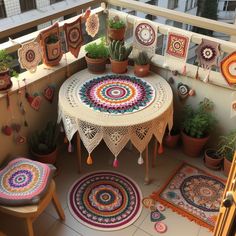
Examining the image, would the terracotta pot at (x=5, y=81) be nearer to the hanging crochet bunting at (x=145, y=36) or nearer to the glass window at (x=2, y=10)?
the hanging crochet bunting at (x=145, y=36)

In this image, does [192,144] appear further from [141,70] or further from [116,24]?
[116,24]

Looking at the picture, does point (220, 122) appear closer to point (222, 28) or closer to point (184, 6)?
point (222, 28)

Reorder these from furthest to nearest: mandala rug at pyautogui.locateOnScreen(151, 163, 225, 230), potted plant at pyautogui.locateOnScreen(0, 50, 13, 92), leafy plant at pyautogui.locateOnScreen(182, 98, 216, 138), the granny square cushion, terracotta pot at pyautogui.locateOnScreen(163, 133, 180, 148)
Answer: terracotta pot at pyautogui.locateOnScreen(163, 133, 180, 148)
leafy plant at pyautogui.locateOnScreen(182, 98, 216, 138)
mandala rug at pyautogui.locateOnScreen(151, 163, 225, 230)
potted plant at pyautogui.locateOnScreen(0, 50, 13, 92)
the granny square cushion

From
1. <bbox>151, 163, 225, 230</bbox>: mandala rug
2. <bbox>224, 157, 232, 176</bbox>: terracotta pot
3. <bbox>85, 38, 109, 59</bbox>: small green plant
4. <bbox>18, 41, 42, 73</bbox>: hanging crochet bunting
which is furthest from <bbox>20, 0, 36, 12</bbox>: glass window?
<bbox>224, 157, 232, 176</bbox>: terracotta pot

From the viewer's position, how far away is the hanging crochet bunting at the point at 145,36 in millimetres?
2205

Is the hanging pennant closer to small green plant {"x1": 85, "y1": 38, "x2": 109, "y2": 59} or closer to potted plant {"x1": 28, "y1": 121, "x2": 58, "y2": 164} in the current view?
small green plant {"x1": 85, "y1": 38, "x2": 109, "y2": 59}

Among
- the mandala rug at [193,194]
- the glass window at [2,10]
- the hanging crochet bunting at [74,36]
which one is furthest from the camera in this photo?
the glass window at [2,10]

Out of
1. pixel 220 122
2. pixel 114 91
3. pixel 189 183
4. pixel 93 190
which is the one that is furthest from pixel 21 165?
pixel 220 122

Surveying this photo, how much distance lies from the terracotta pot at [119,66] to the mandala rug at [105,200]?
2.36ft

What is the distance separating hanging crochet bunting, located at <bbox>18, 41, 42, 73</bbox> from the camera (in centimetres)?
187

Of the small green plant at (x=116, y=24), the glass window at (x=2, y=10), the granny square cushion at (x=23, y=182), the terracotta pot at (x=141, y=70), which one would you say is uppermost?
the small green plant at (x=116, y=24)

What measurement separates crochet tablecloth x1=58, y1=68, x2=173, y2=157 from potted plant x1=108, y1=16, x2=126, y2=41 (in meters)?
0.54

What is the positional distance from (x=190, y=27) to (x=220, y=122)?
2.29 ft

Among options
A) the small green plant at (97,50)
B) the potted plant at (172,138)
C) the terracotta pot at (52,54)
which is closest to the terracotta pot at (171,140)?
the potted plant at (172,138)
